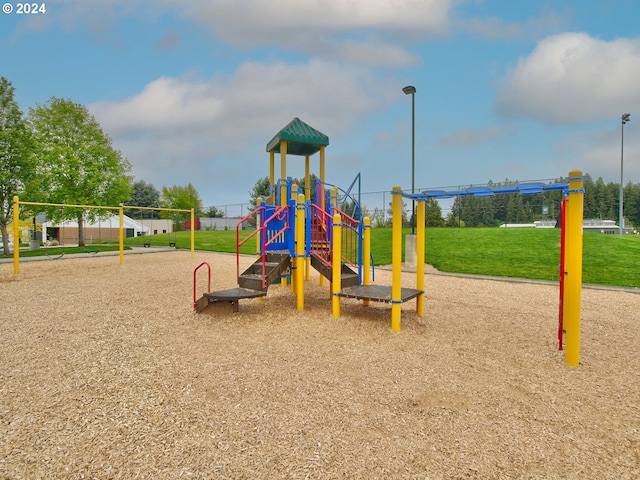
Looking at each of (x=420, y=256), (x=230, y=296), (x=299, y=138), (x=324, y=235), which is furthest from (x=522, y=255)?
(x=230, y=296)

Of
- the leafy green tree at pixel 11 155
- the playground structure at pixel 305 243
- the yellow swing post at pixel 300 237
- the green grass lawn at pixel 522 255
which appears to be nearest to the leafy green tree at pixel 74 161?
the leafy green tree at pixel 11 155

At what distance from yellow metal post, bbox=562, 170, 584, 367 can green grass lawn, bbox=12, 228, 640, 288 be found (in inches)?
289

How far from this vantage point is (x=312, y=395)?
11.7ft

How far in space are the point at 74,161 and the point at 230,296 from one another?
70.0 ft

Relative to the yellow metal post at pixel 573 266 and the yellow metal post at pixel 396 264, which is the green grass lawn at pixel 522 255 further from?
the yellow metal post at pixel 396 264

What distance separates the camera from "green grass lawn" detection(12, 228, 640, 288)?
11242mm

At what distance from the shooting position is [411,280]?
10508 millimetres

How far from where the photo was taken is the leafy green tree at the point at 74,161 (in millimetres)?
21672

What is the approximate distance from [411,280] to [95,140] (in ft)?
75.1

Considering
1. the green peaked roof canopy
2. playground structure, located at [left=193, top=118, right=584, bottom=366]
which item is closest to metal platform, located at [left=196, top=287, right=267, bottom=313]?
playground structure, located at [left=193, top=118, right=584, bottom=366]

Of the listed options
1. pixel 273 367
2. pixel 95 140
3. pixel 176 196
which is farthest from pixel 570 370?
pixel 176 196

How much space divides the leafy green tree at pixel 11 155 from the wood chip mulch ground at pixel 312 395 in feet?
47.3

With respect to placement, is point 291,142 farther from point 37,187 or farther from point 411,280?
point 37,187

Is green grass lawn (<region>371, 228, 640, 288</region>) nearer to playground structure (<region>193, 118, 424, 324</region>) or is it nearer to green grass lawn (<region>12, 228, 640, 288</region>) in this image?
green grass lawn (<region>12, 228, 640, 288</region>)
